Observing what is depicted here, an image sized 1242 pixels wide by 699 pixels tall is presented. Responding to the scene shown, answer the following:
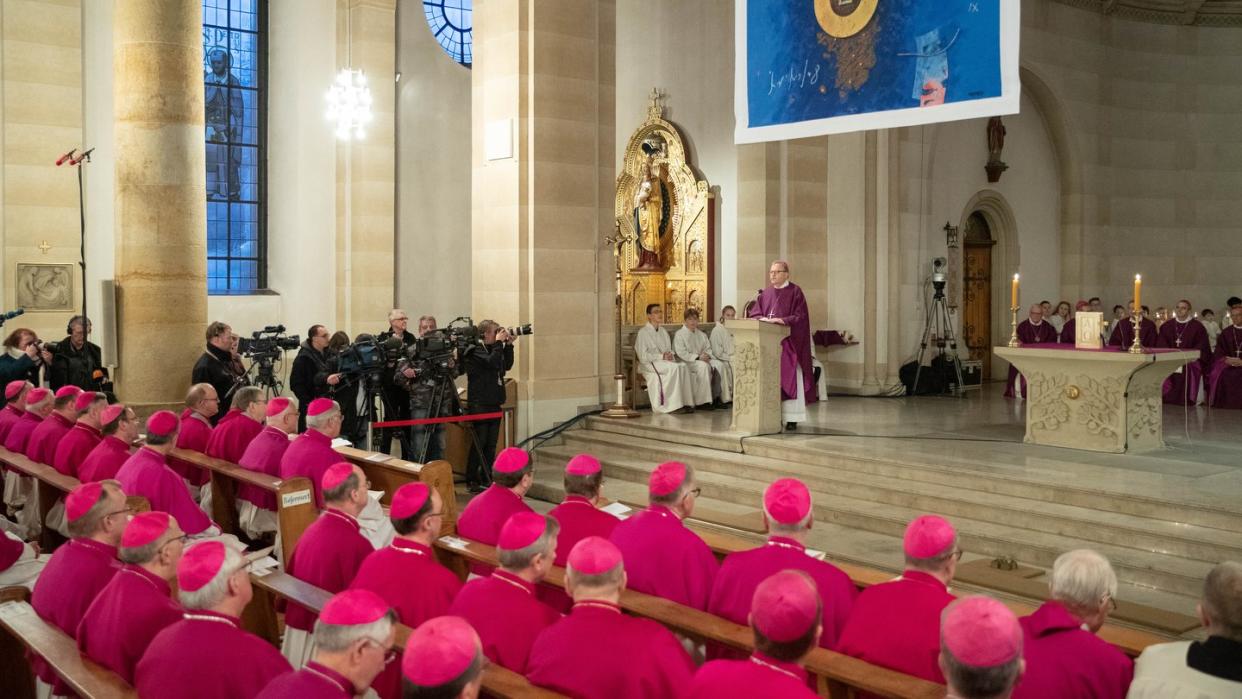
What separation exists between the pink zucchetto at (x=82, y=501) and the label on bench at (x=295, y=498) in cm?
148

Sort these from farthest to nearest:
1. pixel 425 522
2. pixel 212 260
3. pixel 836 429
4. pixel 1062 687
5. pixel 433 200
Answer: pixel 433 200
pixel 212 260
pixel 836 429
pixel 425 522
pixel 1062 687

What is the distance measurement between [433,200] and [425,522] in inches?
514

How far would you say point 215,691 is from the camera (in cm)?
359

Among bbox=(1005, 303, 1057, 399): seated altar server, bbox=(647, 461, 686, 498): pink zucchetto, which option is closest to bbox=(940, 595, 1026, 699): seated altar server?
bbox=(647, 461, 686, 498): pink zucchetto

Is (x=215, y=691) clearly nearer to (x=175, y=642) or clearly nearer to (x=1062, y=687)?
(x=175, y=642)

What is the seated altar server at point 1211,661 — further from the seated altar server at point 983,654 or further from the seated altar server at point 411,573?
the seated altar server at point 411,573

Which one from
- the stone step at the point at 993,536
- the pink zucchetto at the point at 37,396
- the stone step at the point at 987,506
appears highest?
the pink zucchetto at the point at 37,396

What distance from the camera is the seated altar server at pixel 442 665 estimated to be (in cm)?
292

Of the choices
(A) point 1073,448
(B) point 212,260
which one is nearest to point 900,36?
(A) point 1073,448

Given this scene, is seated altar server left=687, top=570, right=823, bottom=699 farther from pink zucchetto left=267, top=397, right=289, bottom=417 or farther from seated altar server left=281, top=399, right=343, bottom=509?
pink zucchetto left=267, top=397, right=289, bottom=417

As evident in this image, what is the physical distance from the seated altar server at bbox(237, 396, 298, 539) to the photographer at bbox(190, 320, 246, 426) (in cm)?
308

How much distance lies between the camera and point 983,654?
2.96m

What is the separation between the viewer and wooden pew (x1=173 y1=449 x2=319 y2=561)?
21.5ft

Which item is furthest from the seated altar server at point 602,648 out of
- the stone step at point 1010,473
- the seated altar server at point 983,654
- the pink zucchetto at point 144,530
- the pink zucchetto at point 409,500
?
the stone step at point 1010,473
